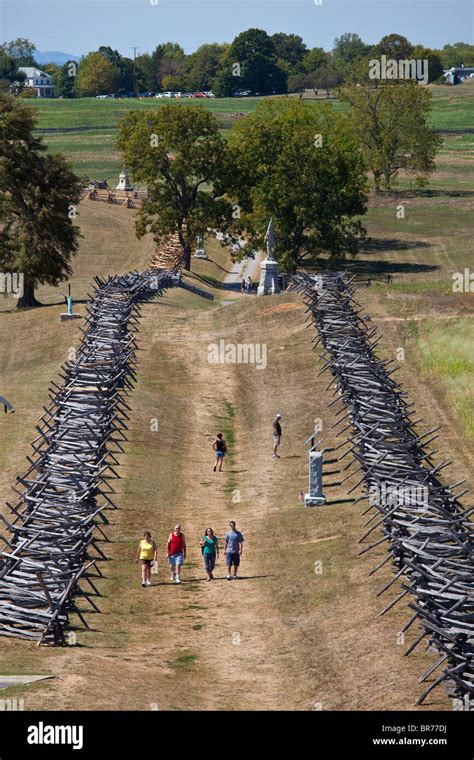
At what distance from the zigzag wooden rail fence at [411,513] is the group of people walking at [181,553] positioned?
10.2 ft

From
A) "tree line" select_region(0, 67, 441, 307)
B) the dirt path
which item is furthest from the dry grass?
"tree line" select_region(0, 67, 441, 307)

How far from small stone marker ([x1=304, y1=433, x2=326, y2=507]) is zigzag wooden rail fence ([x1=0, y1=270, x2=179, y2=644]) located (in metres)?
5.56

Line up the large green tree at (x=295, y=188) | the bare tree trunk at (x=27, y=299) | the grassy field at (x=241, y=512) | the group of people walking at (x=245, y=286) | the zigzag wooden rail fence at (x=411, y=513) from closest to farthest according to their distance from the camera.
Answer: the zigzag wooden rail fence at (x=411, y=513) < the grassy field at (x=241, y=512) < the bare tree trunk at (x=27, y=299) < the group of people walking at (x=245, y=286) < the large green tree at (x=295, y=188)

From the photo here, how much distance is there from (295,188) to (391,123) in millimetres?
36922

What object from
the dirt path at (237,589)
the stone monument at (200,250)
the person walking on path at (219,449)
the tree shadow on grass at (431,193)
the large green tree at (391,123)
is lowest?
the dirt path at (237,589)

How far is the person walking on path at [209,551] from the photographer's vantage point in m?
36.0

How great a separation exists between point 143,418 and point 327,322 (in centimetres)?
1213

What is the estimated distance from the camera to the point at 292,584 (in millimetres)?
35969

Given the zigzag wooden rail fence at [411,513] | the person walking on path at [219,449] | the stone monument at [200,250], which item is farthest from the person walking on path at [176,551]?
the stone monument at [200,250]

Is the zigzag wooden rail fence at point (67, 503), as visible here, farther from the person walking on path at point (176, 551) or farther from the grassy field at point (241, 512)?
the person walking on path at point (176, 551)

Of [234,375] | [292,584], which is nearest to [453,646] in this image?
[292,584]

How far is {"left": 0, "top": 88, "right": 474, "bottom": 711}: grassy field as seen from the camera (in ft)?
92.0

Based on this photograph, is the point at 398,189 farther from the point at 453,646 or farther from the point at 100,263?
the point at 453,646
